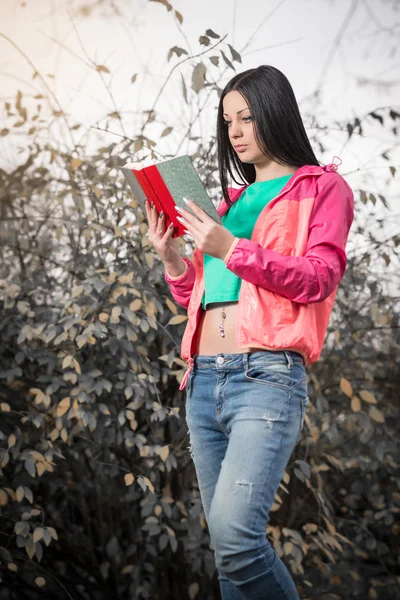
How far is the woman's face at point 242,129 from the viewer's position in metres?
1.47

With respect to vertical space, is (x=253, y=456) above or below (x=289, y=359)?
below

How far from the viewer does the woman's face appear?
1475 millimetres

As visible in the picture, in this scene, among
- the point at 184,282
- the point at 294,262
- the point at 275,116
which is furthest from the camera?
the point at 184,282

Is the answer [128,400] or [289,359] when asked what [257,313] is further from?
[128,400]

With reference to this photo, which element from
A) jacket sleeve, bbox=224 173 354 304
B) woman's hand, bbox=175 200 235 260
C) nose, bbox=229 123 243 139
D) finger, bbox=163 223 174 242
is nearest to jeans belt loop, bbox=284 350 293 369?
jacket sleeve, bbox=224 173 354 304

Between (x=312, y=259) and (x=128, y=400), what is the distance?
1264 mm

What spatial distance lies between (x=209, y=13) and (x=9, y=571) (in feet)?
6.42

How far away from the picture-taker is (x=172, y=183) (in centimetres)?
138

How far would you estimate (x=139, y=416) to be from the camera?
242 cm

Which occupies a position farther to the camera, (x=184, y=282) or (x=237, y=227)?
(x=184, y=282)

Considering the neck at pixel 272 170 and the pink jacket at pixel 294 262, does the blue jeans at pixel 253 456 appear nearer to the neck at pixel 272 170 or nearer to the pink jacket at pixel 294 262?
the pink jacket at pixel 294 262

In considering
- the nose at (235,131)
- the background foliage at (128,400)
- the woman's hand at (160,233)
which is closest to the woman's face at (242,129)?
the nose at (235,131)

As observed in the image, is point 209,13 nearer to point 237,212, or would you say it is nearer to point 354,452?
point 237,212

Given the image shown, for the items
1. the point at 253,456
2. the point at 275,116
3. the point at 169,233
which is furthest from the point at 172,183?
the point at 253,456
